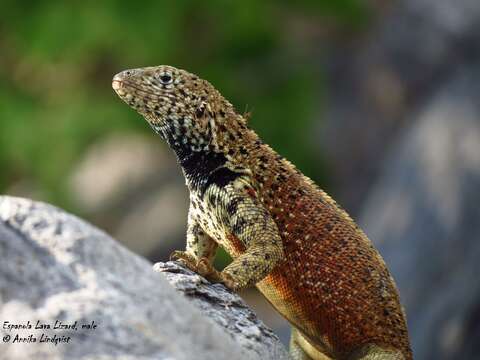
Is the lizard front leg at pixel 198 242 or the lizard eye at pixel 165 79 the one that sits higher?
the lizard eye at pixel 165 79

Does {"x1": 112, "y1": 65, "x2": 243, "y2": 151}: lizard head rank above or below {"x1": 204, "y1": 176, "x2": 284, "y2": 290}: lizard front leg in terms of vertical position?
above

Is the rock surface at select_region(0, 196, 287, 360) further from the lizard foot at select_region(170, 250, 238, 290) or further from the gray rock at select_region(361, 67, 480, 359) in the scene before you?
the gray rock at select_region(361, 67, 480, 359)

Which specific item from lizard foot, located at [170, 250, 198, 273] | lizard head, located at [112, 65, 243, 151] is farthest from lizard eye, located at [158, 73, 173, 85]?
lizard foot, located at [170, 250, 198, 273]

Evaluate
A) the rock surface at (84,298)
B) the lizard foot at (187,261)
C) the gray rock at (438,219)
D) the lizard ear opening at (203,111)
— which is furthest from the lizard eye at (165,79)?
the gray rock at (438,219)

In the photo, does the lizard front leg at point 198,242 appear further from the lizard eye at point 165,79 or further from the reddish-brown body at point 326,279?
the lizard eye at point 165,79

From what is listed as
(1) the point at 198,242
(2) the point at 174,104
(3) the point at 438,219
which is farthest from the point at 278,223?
(3) the point at 438,219

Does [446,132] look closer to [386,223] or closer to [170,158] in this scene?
[386,223]

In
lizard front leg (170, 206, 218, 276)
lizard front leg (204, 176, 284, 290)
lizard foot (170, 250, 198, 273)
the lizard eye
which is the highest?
the lizard eye
